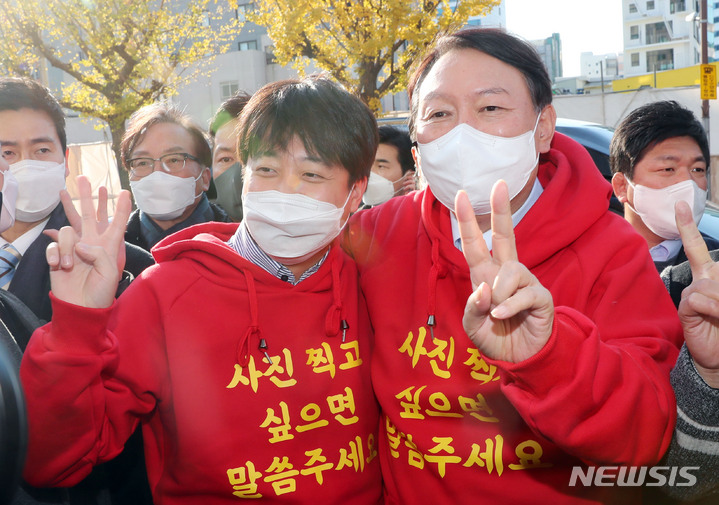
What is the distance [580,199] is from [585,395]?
746 mm

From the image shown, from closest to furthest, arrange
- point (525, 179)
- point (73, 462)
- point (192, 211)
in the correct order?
point (73, 462) < point (525, 179) < point (192, 211)

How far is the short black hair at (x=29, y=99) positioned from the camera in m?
2.83

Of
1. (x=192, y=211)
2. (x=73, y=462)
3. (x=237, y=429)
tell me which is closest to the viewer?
(x=73, y=462)

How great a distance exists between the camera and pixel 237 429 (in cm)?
204

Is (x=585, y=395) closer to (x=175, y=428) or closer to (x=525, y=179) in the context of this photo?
(x=525, y=179)

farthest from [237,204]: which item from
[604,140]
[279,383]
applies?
[604,140]

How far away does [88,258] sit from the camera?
1772mm

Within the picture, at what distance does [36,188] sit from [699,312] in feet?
8.22

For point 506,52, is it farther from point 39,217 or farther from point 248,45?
point 248,45

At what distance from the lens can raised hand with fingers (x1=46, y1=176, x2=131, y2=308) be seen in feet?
5.72

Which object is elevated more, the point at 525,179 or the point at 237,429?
the point at 525,179

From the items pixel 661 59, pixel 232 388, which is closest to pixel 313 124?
pixel 232 388

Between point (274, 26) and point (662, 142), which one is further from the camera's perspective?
point (274, 26)

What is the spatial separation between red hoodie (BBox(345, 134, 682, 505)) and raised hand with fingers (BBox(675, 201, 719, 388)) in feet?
0.33
